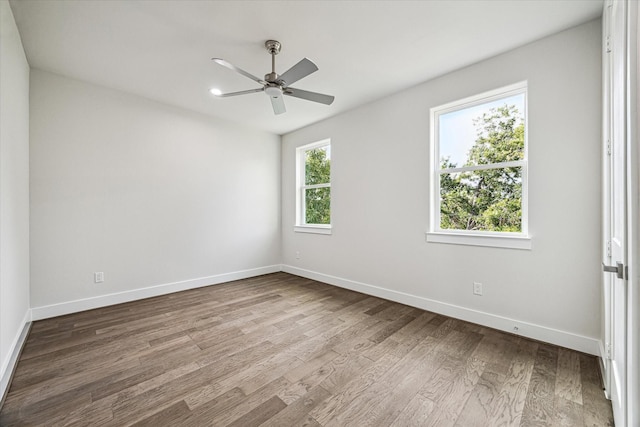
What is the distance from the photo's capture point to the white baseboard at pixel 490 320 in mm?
2170

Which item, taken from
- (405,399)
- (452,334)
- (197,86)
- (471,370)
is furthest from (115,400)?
(197,86)

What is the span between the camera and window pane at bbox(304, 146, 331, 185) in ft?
14.8

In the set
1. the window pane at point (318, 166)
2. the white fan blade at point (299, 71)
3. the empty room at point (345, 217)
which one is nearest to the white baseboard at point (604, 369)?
the empty room at point (345, 217)

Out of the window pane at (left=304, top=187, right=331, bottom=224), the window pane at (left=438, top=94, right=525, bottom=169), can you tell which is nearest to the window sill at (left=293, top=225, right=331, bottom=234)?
the window pane at (left=304, top=187, right=331, bottom=224)

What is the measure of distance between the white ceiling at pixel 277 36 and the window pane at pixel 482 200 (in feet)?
3.78

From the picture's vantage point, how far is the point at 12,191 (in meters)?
2.13

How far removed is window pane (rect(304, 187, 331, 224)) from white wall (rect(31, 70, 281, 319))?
3.06ft

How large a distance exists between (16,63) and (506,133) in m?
4.38

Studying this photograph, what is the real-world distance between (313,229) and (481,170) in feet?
8.57

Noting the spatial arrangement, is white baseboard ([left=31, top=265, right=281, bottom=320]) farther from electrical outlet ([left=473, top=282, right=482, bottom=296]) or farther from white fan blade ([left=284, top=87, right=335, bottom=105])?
electrical outlet ([left=473, top=282, right=482, bottom=296])

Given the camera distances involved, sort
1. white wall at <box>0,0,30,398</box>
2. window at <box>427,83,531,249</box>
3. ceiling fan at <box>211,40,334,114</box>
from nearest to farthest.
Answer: white wall at <box>0,0,30,398</box> → ceiling fan at <box>211,40,334,114</box> → window at <box>427,83,531,249</box>

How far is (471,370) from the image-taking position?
195cm

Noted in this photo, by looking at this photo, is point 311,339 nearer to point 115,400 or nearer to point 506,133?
point 115,400

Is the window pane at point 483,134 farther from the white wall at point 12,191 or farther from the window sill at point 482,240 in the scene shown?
the white wall at point 12,191
